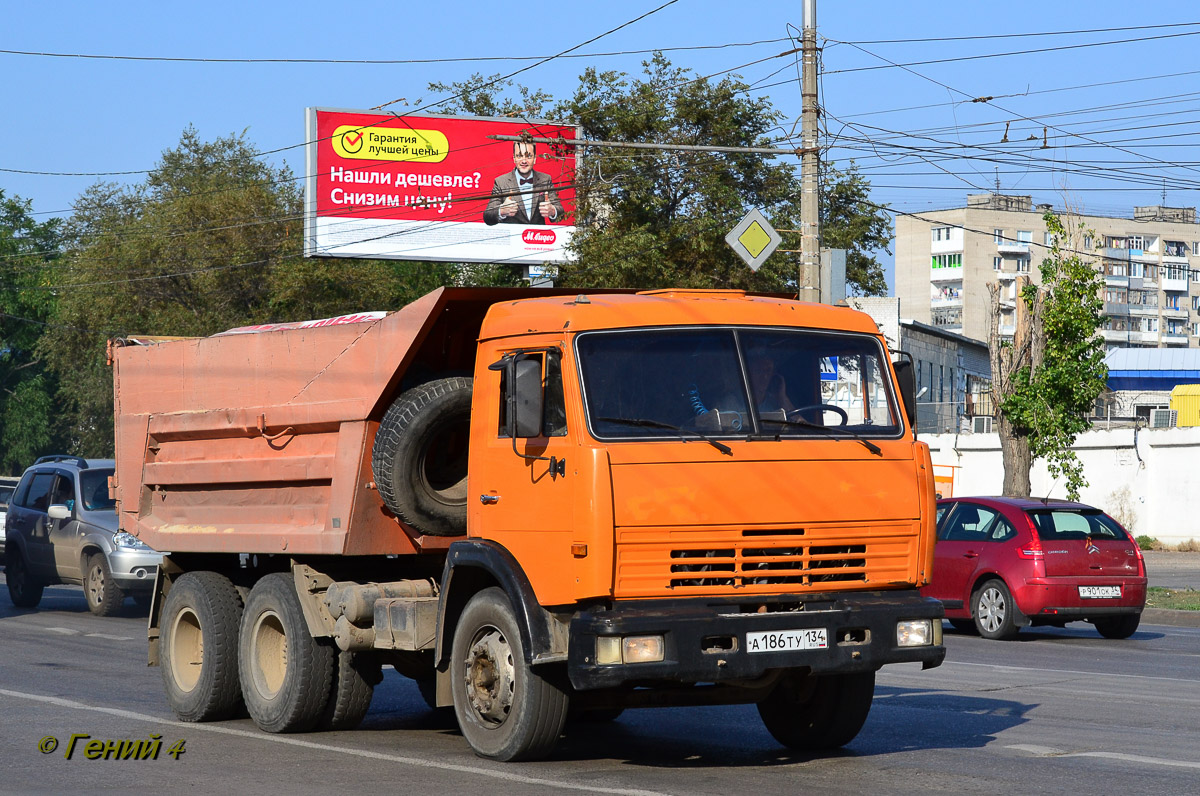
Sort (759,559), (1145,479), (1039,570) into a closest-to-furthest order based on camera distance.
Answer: (759,559), (1039,570), (1145,479)

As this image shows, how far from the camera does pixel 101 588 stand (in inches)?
779

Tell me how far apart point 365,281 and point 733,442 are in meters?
40.7

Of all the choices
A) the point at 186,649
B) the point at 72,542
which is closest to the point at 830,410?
the point at 186,649

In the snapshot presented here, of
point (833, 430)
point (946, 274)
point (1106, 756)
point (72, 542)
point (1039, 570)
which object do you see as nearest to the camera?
point (833, 430)

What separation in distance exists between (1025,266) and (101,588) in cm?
11843

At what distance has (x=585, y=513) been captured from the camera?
7246 millimetres

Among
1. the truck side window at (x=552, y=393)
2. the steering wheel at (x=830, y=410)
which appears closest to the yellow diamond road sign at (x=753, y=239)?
the steering wheel at (x=830, y=410)

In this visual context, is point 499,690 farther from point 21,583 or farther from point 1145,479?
point 1145,479

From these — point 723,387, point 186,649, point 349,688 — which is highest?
point 723,387

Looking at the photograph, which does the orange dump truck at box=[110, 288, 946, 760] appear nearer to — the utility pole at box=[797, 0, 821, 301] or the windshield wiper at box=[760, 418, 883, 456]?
the windshield wiper at box=[760, 418, 883, 456]

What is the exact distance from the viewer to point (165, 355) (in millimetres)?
11164

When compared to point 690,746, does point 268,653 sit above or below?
above

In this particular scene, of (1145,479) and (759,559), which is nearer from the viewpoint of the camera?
(759,559)

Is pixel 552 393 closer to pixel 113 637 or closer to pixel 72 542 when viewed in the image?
pixel 113 637
